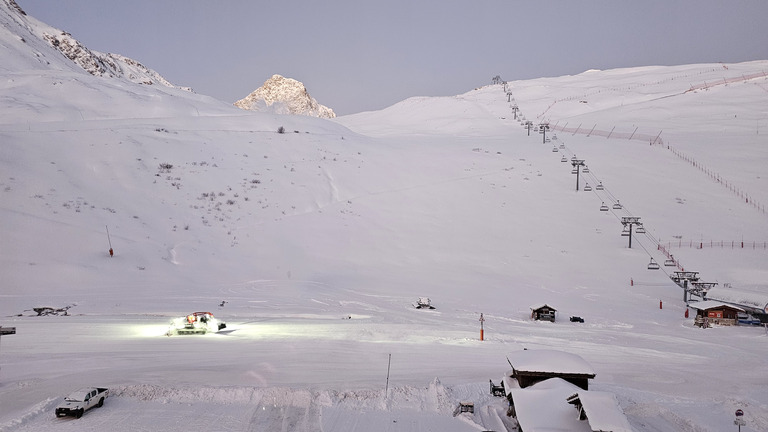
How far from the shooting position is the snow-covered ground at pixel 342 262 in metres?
14.8

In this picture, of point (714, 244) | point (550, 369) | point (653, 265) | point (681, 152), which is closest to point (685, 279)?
point (653, 265)

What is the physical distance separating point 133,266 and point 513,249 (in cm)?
2351

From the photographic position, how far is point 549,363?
13242 millimetres

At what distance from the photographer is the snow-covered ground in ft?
48.6

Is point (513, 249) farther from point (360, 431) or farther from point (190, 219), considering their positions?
point (360, 431)

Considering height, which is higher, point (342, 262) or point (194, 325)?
point (342, 262)

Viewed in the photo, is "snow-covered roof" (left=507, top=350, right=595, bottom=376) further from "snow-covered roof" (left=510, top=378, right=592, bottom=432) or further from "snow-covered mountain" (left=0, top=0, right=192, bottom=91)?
"snow-covered mountain" (left=0, top=0, right=192, bottom=91)

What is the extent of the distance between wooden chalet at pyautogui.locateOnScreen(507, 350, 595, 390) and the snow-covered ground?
1304 mm

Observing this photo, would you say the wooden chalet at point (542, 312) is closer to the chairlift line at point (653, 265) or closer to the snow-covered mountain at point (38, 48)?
the chairlift line at point (653, 265)

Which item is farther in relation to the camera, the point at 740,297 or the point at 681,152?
the point at 681,152

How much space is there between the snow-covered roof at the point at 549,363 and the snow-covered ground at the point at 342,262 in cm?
146

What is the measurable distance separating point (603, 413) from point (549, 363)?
117 inches

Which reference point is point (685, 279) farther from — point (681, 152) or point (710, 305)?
point (681, 152)

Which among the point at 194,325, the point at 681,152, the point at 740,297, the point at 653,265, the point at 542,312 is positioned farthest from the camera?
the point at 681,152
